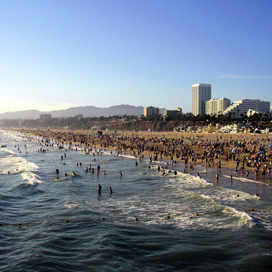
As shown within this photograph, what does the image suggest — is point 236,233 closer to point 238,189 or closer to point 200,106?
point 238,189

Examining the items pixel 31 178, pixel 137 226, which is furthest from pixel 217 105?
pixel 137 226

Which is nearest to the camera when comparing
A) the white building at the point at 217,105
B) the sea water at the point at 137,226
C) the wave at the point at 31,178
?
the sea water at the point at 137,226

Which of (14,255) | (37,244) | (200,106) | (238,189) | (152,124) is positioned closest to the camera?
(14,255)

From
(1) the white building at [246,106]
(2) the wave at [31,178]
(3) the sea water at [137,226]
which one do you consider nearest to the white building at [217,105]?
(1) the white building at [246,106]

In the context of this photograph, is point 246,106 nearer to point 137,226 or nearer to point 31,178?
point 31,178

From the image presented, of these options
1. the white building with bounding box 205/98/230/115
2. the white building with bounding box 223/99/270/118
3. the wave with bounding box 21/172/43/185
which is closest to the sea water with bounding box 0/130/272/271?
the wave with bounding box 21/172/43/185

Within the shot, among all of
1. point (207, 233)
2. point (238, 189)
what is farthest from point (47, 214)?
point (238, 189)

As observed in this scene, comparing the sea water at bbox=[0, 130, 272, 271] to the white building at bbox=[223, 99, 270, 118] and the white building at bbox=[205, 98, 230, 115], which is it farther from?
the white building at bbox=[205, 98, 230, 115]

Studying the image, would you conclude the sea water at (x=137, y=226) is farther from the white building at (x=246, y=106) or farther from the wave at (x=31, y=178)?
Result: the white building at (x=246, y=106)
